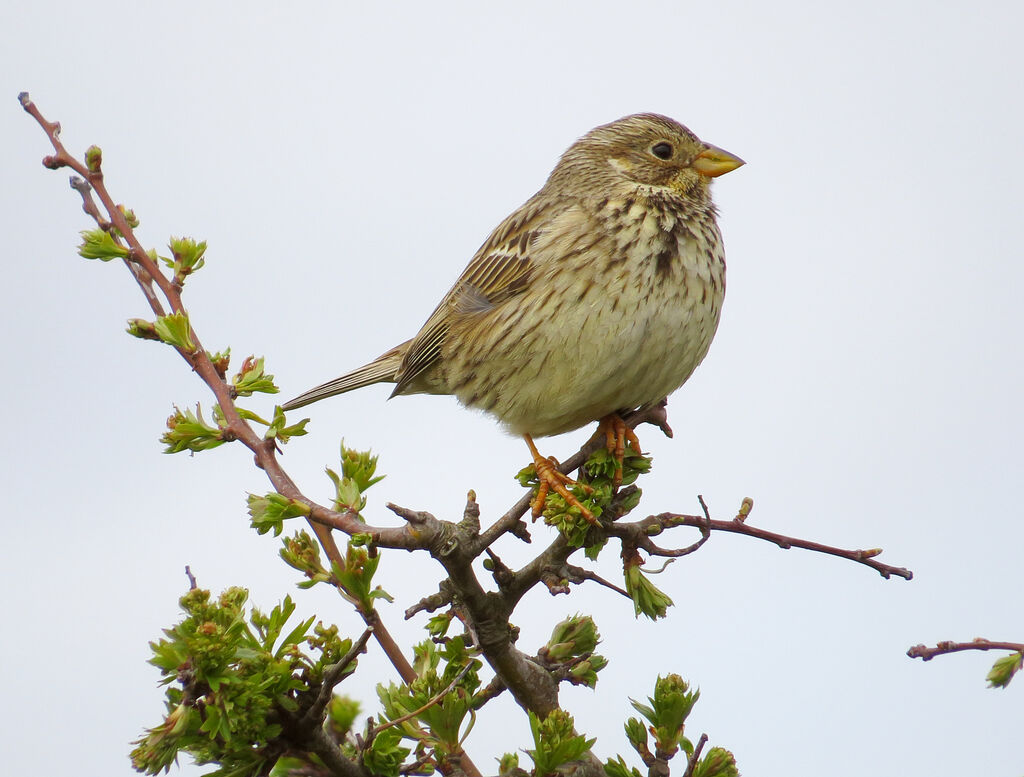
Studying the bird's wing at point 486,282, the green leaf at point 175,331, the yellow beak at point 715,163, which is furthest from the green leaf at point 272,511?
the yellow beak at point 715,163

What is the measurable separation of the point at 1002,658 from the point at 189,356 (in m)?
2.28

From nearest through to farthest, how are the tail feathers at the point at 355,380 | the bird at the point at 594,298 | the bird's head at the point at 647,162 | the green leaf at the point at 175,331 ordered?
the green leaf at the point at 175,331, the bird at the point at 594,298, the bird's head at the point at 647,162, the tail feathers at the point at 355,380

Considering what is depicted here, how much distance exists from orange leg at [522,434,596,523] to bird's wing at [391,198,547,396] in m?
1.02

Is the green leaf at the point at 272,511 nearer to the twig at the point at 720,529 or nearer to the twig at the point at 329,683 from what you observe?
the twig at the point at 329,683

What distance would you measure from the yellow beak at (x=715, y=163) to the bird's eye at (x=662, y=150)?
0.46 ft

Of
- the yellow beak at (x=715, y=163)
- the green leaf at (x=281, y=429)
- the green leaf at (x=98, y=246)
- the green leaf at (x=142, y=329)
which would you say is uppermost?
the yellow beak at (x=715, y=163)

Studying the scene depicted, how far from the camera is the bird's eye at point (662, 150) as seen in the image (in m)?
6.16

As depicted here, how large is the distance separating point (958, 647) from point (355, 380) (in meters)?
4.54

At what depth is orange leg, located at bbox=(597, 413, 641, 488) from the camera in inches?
169

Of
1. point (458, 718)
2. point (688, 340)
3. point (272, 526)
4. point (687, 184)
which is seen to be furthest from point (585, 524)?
point (687, 184)

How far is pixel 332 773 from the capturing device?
306cm

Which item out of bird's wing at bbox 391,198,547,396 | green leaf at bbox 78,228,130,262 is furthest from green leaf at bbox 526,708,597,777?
bird's wing at bbox 391,198,547,396

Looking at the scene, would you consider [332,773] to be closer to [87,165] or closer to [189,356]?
[189,356]

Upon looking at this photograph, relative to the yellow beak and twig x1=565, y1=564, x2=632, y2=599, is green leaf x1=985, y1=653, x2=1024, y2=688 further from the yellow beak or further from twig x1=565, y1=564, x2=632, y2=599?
the yellow beak
